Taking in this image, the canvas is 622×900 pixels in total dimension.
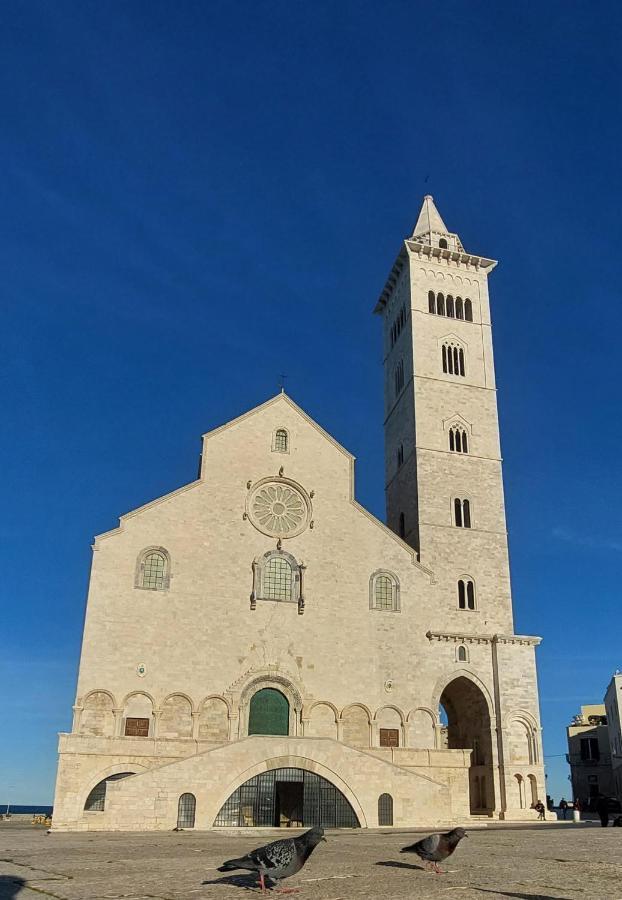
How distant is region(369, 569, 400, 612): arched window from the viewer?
113 ft

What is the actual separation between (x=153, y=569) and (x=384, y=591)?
1026 cm

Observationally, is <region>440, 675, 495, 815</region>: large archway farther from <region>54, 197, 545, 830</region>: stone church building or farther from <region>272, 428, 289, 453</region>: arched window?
<region>272, 428, 289, 453</region>: arched window

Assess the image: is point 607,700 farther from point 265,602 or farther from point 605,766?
point 265,602

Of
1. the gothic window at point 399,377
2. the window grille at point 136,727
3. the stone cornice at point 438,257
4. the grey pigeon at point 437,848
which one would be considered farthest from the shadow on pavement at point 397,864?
the stone cornice at point 438,257

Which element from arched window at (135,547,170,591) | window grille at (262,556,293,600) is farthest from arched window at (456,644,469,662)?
arched window at (135,547,170,591)

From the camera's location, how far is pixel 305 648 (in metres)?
32.5

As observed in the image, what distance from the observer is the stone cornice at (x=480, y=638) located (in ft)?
113

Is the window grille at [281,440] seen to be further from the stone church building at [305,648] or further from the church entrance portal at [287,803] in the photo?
the church entrance portal at [287,803]

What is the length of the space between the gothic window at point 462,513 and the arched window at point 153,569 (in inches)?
574

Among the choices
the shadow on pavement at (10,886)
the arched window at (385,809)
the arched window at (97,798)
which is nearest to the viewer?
the shadow on pavement at (10,886)

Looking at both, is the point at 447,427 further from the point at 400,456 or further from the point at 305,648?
the point at 305,648

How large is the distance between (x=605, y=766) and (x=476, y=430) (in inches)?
1761

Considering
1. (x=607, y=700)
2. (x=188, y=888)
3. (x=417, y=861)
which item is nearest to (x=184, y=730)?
(x=417, y=861)

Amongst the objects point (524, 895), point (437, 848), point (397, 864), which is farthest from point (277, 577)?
point (524, 895)
